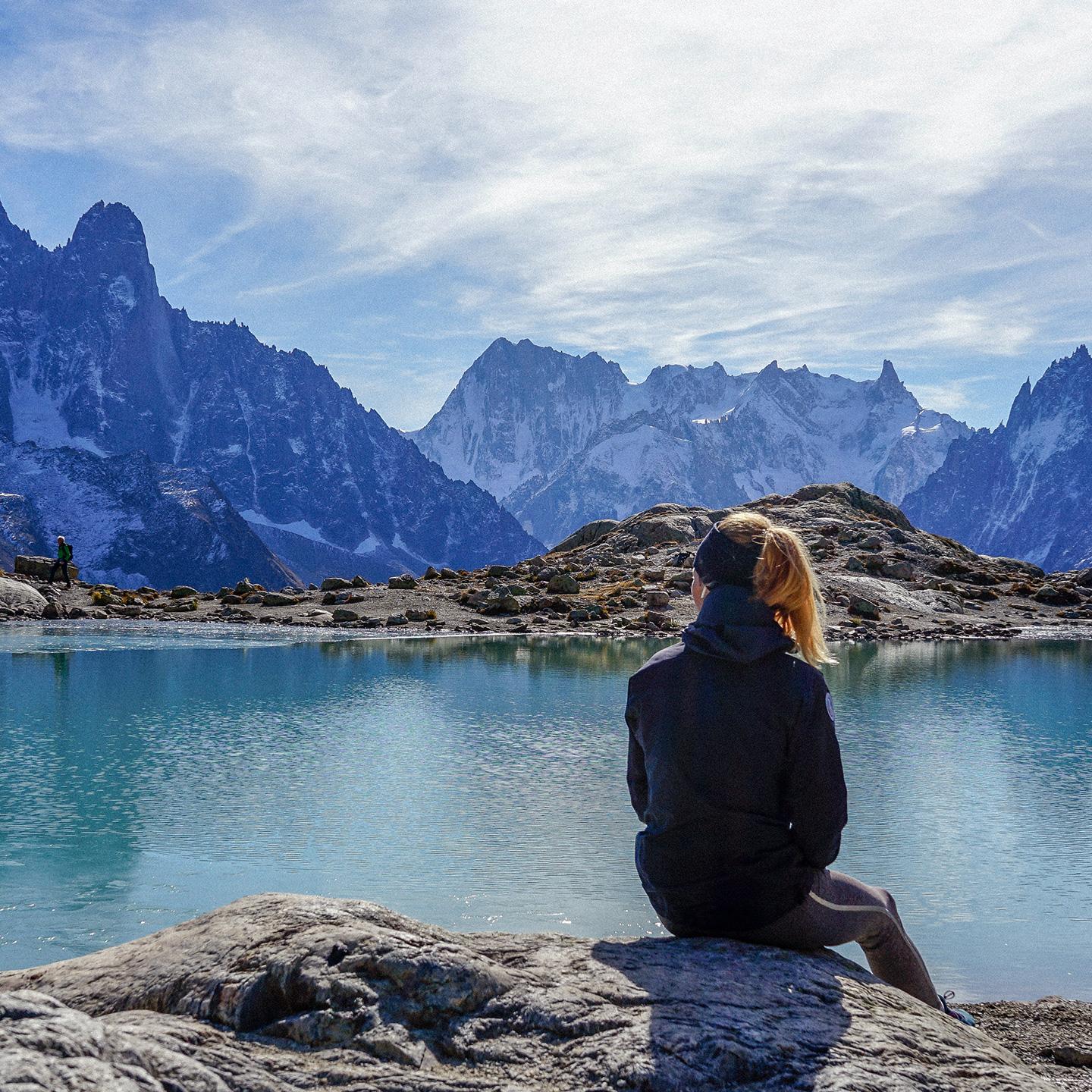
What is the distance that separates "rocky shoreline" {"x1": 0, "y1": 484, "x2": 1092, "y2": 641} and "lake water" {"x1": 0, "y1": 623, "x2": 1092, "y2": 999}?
20.7m

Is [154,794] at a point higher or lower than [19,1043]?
lower

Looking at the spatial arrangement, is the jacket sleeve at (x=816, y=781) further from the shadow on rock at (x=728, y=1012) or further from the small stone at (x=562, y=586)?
the small stone at (x=562, y=586)

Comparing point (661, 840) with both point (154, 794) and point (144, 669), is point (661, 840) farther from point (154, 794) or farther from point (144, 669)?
point (144, 669)

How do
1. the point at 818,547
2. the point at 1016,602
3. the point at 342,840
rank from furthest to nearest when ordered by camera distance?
Answer: the point at 818,547 → the point at 1016,602 → the point at 342,840

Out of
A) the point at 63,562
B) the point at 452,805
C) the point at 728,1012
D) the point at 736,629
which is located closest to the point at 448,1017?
the point at 728,1012

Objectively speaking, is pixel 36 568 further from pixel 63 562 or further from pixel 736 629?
pixel 736 629

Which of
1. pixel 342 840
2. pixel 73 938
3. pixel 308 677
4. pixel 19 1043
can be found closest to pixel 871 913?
pixel 19 1043

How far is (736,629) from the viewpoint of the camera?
5422mm

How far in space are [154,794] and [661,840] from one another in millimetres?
14138

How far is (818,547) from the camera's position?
75.1 metres

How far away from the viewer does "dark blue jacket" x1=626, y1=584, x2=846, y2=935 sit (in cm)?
537

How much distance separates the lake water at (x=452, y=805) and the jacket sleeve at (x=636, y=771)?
566 cm

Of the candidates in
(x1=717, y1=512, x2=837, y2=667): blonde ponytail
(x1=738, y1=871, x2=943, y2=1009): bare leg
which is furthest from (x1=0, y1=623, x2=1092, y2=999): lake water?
(x1=717, y1=512, x2=837, y2=667): blonde ponytail

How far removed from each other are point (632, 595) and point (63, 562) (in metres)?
31.6
